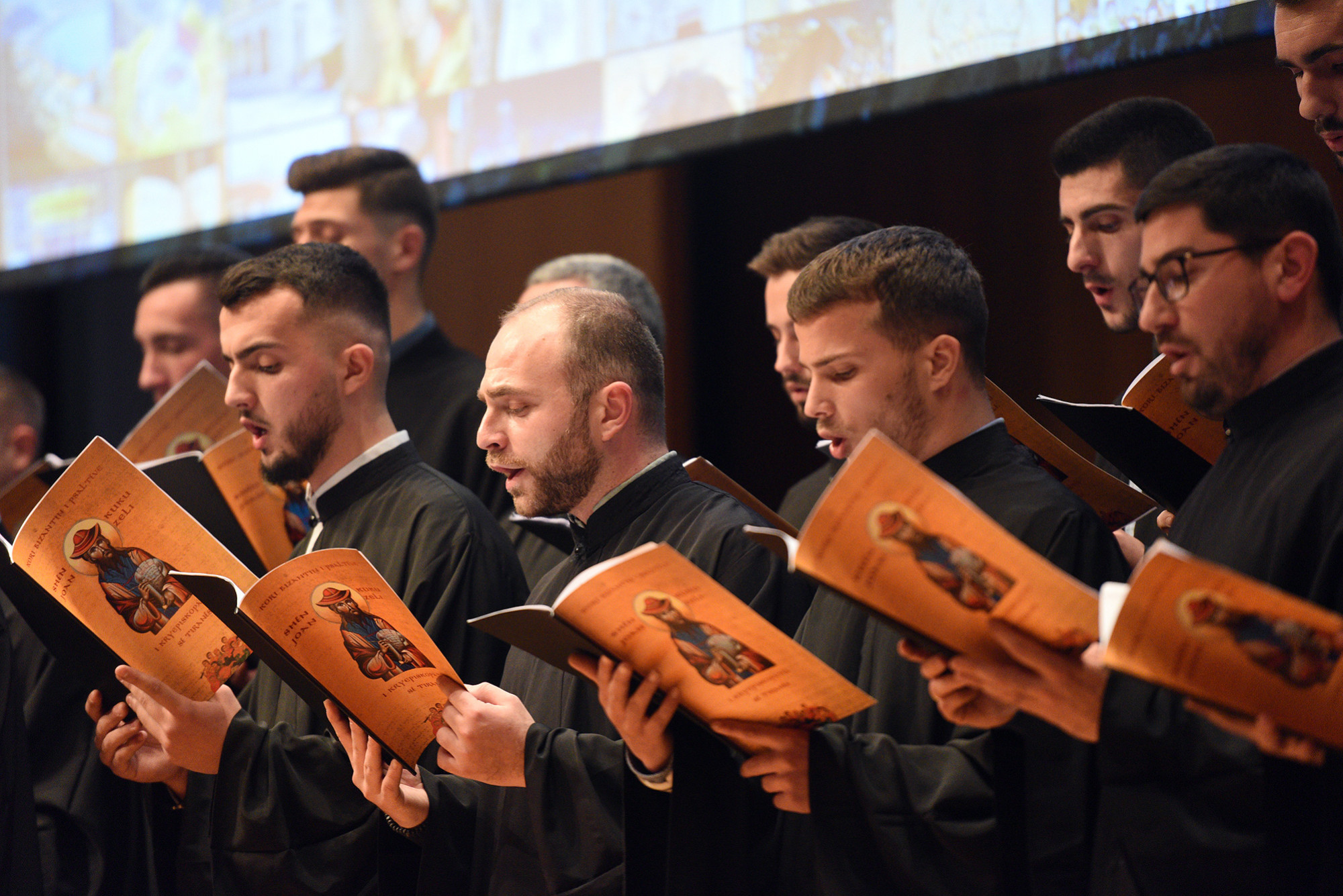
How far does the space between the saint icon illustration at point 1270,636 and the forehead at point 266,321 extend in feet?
7.64

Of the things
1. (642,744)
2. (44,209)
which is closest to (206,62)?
(44,209)

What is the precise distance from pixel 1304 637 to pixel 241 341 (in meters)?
2.48

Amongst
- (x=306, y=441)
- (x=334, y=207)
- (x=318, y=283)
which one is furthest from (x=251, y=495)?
(x=334, y=207)

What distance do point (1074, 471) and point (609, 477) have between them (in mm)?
866

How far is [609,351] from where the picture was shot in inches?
114

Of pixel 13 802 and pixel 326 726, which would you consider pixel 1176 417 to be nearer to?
pixel 326 726

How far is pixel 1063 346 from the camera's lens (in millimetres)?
4074

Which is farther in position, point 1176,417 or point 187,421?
point 187,421

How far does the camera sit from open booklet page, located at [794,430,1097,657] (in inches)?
66.6

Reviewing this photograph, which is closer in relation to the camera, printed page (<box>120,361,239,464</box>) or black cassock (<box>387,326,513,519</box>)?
printed page (<box>120,361,239,464</box>)

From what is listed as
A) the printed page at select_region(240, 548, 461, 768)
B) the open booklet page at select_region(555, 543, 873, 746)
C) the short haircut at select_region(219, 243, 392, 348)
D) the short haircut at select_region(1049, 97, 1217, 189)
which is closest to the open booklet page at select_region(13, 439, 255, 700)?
the printed page at select_region(240, 548, 461, 768)

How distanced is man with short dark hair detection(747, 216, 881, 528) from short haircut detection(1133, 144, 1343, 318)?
4.78ft

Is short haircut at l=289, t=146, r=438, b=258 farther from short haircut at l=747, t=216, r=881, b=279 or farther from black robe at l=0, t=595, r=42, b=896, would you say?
black robe at l=0, t=595, r=42, b=896

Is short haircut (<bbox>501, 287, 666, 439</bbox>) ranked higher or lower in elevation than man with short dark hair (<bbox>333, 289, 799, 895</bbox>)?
higher
